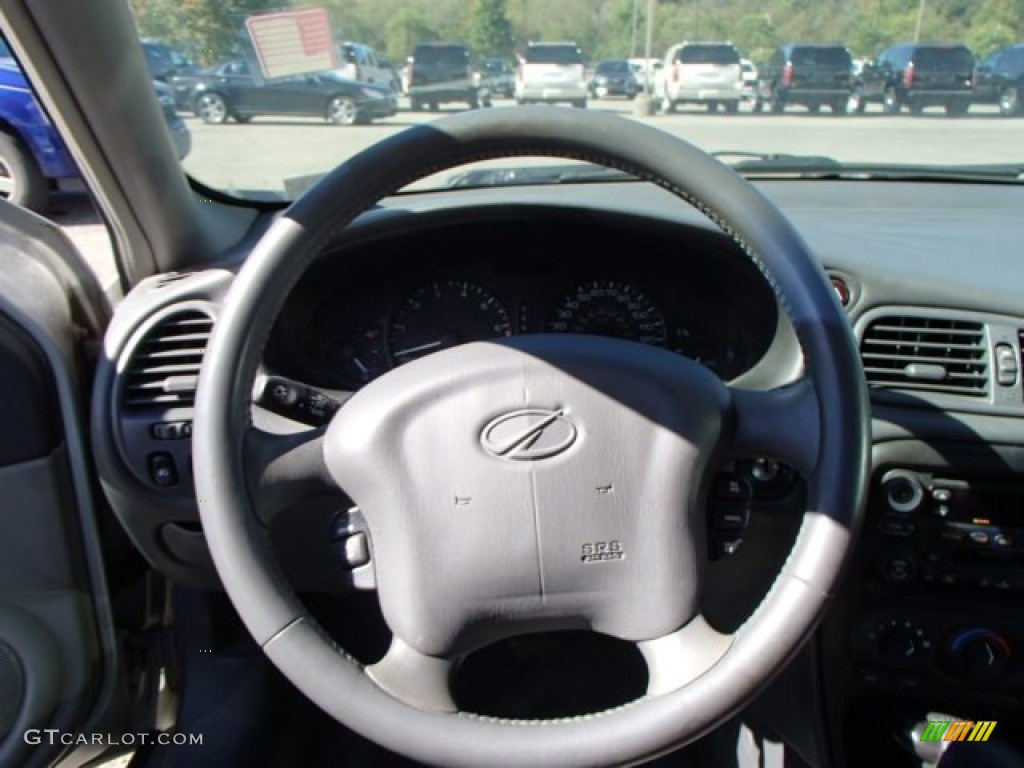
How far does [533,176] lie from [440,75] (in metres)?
0.37

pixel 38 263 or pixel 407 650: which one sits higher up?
pixel 38 263

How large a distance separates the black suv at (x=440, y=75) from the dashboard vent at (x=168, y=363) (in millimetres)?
660

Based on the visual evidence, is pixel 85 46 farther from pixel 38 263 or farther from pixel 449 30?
pixel 449 30

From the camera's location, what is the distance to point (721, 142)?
2.79 meters

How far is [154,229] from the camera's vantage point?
2062mm

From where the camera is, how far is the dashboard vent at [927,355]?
206 centimetres

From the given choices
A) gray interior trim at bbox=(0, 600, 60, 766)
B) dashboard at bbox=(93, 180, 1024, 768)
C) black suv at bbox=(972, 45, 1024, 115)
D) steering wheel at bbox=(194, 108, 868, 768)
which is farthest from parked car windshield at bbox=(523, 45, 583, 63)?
gray interior trim at bbox=(0, 600, 60, 766)

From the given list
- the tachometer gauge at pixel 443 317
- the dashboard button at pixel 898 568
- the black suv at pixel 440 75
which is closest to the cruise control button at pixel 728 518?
the dashboard button at pixel 898 568

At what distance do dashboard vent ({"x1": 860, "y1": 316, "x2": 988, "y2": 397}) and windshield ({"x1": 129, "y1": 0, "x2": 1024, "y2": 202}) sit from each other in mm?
628

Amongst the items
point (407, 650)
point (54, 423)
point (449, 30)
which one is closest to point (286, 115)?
point (449, 30)

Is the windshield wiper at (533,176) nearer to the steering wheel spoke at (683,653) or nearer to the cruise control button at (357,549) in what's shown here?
the cruise control button at (357,549)

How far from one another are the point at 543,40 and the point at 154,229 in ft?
4.38

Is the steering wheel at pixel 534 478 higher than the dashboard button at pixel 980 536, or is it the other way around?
the steering wheel at pixel 534 478

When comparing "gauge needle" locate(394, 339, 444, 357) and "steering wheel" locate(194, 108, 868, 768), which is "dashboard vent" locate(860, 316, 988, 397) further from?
"gauge needle" locate(394, 339, 444, 357)
